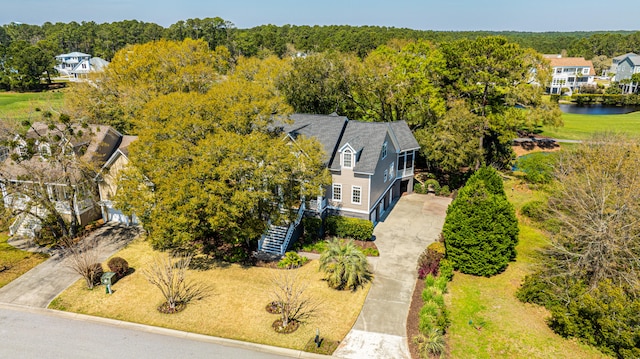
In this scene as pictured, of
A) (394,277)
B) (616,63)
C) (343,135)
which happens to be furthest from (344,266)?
(616,63)

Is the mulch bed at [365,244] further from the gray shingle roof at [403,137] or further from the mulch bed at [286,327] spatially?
the gray shingle roof at [403,137]

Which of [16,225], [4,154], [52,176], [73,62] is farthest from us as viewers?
[73,62]

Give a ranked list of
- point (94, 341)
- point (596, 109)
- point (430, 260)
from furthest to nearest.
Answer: point (596, 109) → point (430, 260) → point (94, 341)

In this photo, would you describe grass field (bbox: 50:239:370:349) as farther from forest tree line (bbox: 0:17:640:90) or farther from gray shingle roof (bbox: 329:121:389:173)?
forest tree line (bbox: 0:17:640:90)

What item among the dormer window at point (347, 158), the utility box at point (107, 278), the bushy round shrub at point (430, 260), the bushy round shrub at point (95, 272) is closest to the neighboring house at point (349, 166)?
the dormer window at point (347, 158)

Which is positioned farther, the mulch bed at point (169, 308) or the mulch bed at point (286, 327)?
the mulch bed at point (169, 308)

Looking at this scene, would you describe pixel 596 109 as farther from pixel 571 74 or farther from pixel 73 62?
pixel 73 62

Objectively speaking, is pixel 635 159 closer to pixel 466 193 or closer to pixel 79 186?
pixel 466 193
